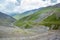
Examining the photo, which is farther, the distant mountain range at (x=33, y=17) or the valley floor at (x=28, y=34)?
the distant mountain range at (x=33, y=17)

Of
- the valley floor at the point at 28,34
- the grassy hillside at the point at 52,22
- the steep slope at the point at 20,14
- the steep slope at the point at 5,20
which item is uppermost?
the steep slope at the point at 20,14

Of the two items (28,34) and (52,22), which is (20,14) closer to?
(28,34)

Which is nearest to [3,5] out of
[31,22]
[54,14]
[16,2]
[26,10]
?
[16,2]

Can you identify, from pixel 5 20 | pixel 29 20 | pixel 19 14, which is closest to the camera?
pixel 5 20

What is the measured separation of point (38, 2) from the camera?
6301 mm

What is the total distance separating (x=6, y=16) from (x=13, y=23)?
16.5 inches

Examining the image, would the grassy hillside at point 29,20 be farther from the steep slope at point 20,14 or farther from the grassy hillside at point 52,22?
the grassy hillside at point 52,22

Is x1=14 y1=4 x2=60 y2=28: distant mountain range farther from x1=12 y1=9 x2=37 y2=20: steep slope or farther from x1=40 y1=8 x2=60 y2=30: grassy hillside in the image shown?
x1=40 y1=8 x2=60 y2=30: grassy hillside

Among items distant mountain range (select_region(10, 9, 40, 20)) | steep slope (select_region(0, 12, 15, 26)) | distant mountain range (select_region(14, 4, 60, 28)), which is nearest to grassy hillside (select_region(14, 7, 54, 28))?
distant mountain range (select_region(14, 4, 60, 28))

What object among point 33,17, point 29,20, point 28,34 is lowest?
point 28,34

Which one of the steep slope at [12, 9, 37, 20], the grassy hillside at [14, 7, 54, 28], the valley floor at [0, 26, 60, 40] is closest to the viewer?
the valley floor at [0, 26, 60, 40]

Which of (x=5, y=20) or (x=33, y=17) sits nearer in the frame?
(x=5, y=20)

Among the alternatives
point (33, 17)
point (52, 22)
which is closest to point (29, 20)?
point (33, 17)

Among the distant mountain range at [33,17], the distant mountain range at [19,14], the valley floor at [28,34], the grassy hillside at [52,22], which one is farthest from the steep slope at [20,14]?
the grassy hillside at [52,22]
